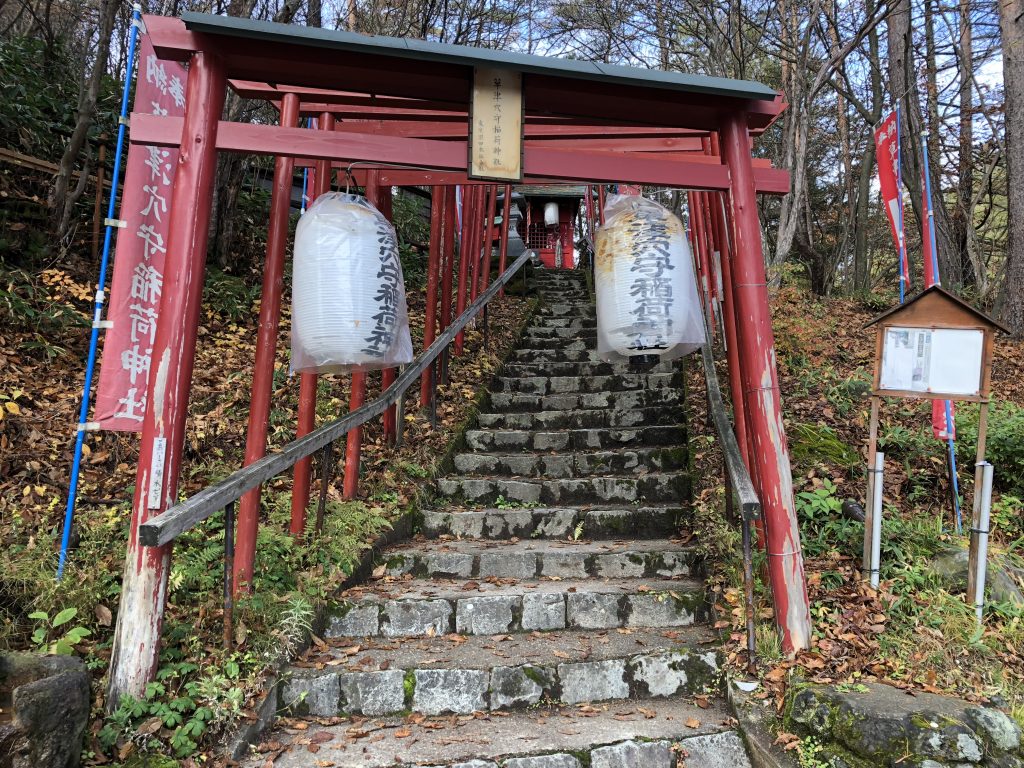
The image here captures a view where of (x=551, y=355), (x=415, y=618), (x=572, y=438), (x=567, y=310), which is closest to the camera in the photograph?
(x=415, y=618)

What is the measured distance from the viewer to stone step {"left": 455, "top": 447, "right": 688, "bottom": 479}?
18.3 feet

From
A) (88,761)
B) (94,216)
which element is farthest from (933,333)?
(94,216)

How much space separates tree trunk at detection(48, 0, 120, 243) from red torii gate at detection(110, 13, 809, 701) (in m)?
3.36

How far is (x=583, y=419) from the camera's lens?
6.46 m

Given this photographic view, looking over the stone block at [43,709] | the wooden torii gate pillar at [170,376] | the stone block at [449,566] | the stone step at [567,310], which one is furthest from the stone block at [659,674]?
the stone step at [567,310]

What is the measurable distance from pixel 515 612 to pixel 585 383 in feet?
12.1

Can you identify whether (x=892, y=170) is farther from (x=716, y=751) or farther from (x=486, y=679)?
(x=486, y=679)

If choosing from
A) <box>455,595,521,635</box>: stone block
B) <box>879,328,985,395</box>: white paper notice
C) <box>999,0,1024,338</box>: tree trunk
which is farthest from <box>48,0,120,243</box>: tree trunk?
<box>999,0,1024,338</box>: tree trunk

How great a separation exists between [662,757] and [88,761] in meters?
2.40

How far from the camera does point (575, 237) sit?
21.9 m

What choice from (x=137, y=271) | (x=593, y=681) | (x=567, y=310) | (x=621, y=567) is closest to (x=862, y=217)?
(x=567, y=310)

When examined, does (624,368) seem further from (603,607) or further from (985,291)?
(985,291)

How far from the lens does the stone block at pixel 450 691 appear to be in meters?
3.25

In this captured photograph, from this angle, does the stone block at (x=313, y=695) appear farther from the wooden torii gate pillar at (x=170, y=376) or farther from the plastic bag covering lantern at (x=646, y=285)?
the plastic bag covering lantern at (x=646, y=285)
